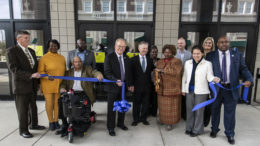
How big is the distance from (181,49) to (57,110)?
2612 millimetres

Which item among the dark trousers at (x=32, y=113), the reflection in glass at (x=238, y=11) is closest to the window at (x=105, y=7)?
the dark trousers at (x=32, y=113)

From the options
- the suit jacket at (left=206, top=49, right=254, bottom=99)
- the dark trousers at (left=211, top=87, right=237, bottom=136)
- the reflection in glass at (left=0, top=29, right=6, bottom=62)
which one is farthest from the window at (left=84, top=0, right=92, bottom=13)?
the dark trousers at (left=211, top=87, right=237, bottom=136)

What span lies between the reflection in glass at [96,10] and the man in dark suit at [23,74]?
2.04 m

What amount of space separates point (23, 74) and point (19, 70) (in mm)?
90

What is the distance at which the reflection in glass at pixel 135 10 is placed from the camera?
4.36m

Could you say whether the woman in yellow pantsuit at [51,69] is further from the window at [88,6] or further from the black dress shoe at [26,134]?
the window at [88,6]

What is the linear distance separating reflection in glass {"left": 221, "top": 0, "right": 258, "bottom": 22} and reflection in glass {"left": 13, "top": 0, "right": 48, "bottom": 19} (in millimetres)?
4844

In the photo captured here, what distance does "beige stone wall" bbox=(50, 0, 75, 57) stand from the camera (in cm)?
430

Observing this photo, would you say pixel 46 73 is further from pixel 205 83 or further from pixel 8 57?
pixel 205 83

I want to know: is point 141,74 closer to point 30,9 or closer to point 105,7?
point 105,7

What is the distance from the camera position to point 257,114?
152 inches

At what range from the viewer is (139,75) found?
117 inches

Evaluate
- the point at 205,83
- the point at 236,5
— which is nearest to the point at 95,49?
the point at 205,83

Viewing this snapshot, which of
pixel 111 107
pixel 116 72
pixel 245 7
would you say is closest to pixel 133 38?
pixel 116 72
